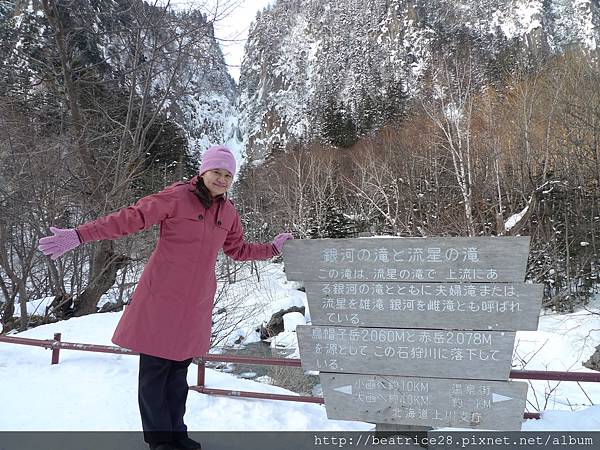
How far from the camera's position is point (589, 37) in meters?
28.2

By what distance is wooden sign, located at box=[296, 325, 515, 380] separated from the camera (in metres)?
2.08

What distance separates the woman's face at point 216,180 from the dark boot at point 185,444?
1275 mm

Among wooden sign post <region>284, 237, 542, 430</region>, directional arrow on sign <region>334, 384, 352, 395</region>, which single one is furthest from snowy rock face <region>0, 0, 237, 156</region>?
directional arrow on sign <region>334, 384, 352, 395</region>

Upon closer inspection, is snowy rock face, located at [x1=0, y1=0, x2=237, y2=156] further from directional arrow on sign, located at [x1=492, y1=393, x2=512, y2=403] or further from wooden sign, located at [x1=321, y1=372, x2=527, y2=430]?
directional arrow on sign, located at [x1=492, y1=393, x2=512, y2=403]

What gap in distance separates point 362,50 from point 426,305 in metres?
38.6

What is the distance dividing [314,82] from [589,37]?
2038 cm

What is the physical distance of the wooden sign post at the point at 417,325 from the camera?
206 centimetres

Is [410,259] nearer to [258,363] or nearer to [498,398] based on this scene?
[498,398]

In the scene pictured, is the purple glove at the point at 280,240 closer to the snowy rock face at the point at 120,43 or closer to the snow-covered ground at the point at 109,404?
the snow-covered ground at the point at 109,404

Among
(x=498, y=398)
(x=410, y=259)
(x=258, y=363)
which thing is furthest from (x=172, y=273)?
(x=498, y=398)

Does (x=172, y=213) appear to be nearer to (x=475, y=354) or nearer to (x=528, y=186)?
(x=475, y=354)

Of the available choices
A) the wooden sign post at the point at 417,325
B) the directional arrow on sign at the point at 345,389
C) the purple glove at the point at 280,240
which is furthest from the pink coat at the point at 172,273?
the directional arrow on sign at the point at 345,389

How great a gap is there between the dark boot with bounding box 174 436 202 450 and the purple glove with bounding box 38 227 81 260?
1112 mm

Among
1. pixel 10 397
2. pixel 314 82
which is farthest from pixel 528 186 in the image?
pixel 314 82
